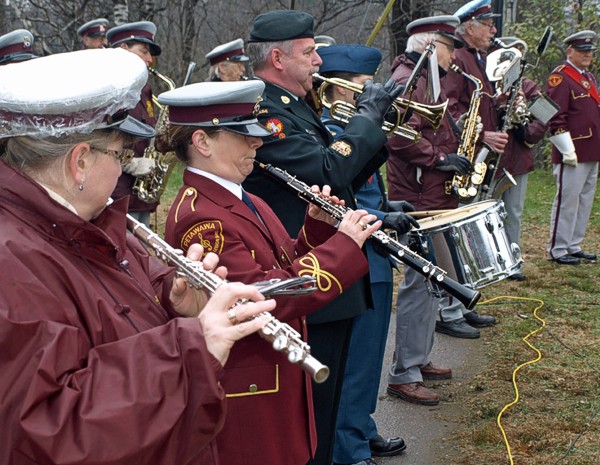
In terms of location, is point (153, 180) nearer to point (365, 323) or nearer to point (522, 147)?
point (365, 323)

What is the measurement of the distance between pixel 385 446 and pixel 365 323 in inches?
29.8

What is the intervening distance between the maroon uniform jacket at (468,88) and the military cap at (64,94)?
4.59 meters

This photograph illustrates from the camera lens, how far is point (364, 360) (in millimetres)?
4250

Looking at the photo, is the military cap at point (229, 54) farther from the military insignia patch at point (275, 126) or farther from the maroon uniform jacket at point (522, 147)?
the military insignia patch at point (275, 126)

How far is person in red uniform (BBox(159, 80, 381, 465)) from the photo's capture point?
9.07 ft

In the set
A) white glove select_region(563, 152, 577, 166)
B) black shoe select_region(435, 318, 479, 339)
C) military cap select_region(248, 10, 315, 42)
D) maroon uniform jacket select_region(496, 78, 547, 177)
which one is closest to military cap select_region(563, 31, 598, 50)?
white glove select_region(563, 152, 577, 166)

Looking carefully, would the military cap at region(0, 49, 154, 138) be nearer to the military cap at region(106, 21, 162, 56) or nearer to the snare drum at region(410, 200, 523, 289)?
the snare drum at region(410, 200, 523, 289)

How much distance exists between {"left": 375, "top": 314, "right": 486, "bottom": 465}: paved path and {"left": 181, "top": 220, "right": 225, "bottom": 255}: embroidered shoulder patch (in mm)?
2150

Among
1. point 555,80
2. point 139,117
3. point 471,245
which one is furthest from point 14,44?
point 555,80

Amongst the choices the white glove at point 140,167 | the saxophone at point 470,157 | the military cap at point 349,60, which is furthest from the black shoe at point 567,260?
the military cap at point 349,60

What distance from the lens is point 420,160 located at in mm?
5484

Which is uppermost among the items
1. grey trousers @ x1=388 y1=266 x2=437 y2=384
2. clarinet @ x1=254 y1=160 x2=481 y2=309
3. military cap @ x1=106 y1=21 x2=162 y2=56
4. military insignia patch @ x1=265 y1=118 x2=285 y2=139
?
military insignia patch @ x1=265 y1=118 x2=285 y2=139

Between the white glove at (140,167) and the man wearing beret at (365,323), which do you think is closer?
the man wearing beret at (365,323)

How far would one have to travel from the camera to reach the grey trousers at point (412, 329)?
5117 millimetres
